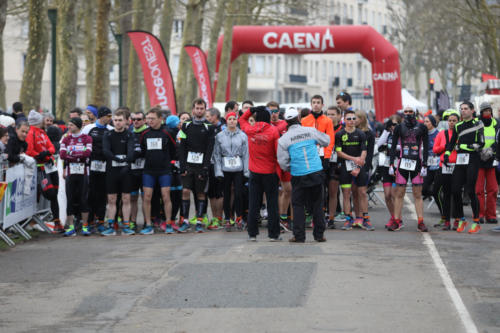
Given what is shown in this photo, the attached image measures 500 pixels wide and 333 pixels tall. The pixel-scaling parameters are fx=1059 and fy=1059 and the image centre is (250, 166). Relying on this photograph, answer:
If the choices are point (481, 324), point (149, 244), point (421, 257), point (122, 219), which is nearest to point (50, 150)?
point (122, 219)

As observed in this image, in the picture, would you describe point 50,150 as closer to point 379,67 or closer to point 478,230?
point 478,230

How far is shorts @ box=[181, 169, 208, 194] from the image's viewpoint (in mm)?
16047

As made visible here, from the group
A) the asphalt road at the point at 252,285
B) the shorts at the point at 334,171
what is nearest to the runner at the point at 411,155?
the shorts at the point at 334,171

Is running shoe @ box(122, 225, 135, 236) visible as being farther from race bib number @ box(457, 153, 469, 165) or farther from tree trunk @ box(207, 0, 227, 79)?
tree trunk @ box(207, 0, 227, 79)

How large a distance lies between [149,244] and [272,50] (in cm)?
2355

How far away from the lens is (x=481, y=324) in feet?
28.0

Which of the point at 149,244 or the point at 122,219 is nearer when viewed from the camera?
the point at 149,244

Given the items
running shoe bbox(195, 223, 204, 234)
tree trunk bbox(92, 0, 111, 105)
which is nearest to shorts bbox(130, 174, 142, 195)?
running shoe bbox(195, 223, 204, 234)

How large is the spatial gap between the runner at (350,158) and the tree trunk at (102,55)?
12.5m

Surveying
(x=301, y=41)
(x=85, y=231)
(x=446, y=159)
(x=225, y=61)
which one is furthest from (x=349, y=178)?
(x=225, y=61)

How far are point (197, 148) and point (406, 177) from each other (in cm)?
317

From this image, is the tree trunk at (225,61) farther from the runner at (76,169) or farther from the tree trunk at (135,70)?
the runner at (76,169)

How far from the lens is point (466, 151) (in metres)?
16.3

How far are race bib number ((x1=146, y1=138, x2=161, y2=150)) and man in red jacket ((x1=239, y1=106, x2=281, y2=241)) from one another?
1895mm
